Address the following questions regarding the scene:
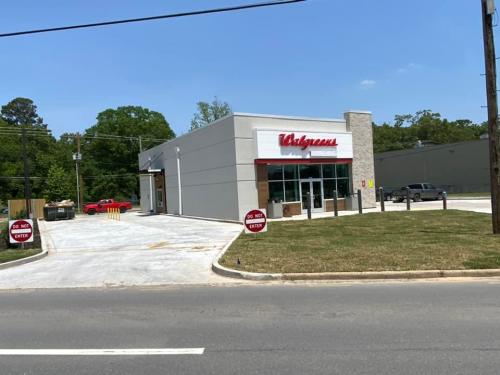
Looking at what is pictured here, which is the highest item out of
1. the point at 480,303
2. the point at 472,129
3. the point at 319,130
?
the point at 472,129

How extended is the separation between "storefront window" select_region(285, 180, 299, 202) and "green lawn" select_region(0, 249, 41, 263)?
1558cm

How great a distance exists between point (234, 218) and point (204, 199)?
4931mm

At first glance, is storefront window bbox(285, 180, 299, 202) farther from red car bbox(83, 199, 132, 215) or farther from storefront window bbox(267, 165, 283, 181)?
red car bbox(83, 199, 132, 215)

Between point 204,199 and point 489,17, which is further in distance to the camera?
point 204,199

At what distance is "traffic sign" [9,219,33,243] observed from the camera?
54.6 ft

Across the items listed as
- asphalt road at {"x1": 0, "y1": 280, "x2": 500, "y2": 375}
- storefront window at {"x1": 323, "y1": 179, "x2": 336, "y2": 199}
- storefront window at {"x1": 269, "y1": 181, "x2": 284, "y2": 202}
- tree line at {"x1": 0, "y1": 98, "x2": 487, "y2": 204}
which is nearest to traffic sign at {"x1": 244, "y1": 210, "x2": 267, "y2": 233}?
asphalt road at {"x1": 0, "y1": 280, "x2": 500, "y2": 375}

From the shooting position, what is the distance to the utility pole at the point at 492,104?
48.7 feet

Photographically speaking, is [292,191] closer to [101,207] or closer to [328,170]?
[328,170]

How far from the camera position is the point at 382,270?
1010 cm

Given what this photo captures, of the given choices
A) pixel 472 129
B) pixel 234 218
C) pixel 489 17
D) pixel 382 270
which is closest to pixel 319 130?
pixel 234 218

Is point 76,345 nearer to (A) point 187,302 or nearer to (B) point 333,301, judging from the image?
(A) point 187,302

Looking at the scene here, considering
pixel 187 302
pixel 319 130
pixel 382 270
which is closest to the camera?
pixel 187 302

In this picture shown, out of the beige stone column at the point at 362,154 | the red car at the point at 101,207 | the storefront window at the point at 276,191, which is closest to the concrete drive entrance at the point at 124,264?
the storefront window at the point at 276,191

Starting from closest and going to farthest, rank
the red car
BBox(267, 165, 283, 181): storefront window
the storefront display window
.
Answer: BBox(267, 165, 283, 181): storefront window → the storefront display window → the red car
